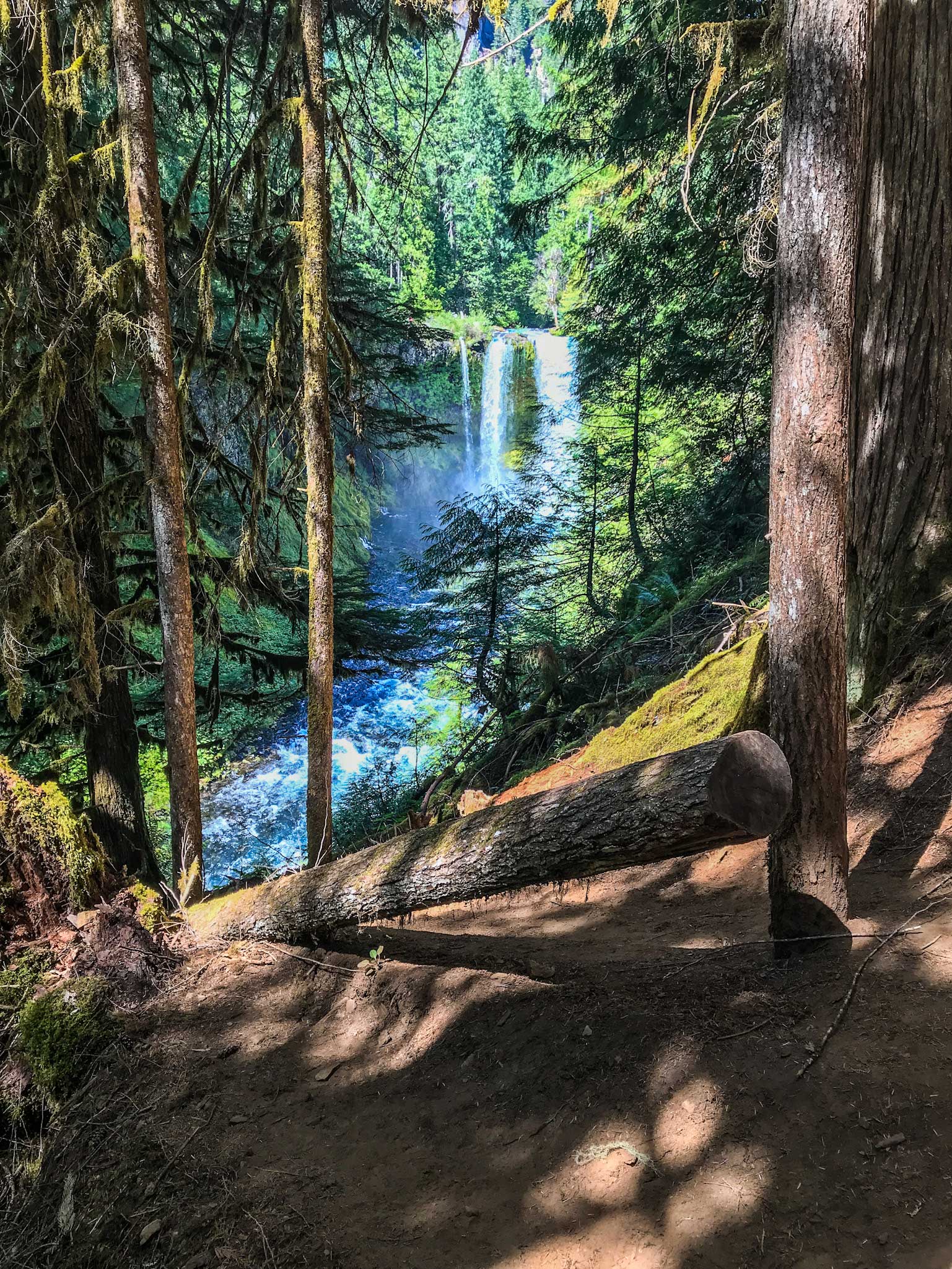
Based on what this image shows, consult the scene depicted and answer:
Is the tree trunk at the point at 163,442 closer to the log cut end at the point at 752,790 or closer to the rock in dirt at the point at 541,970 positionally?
the rock in dirt at the point at 541,970

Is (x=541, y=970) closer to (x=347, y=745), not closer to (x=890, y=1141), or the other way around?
(x=890, y=1141)

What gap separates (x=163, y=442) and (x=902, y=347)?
17.4ft

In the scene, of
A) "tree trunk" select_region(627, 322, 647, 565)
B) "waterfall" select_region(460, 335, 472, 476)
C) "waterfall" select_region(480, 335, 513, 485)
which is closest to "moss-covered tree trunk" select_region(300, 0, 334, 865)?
"tree trunk" select_region(627, 322, 647, 565)

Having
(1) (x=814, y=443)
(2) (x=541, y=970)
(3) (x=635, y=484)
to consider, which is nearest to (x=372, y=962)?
(2) (x=541, y=970)

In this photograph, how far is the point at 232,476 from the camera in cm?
695

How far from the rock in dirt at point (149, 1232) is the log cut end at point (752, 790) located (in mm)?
2632

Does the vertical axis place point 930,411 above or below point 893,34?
below

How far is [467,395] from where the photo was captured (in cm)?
3266

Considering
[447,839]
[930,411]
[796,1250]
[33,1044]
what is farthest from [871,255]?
[33,1044]

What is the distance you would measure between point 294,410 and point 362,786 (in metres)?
7.41

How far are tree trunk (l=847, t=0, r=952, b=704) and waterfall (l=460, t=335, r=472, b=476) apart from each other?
90.5 ft

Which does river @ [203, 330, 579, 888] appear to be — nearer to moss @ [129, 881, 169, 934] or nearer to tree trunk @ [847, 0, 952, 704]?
moss @ [129, 881, 169, 934]

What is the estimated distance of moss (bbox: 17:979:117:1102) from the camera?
3.63 m

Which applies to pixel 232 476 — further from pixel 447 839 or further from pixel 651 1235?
pixel 651 1235
